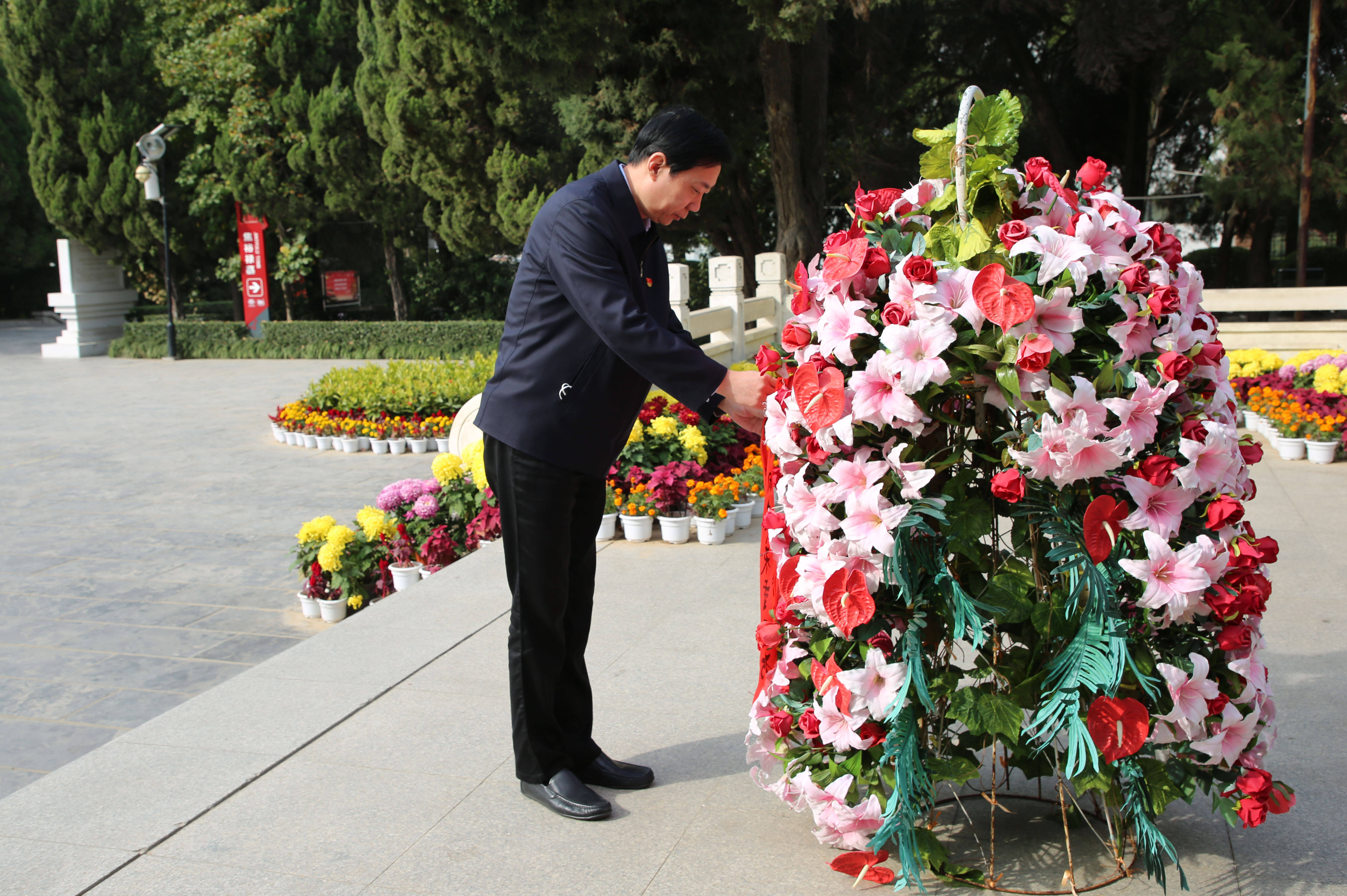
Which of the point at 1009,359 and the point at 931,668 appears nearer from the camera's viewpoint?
the point at 1009,359

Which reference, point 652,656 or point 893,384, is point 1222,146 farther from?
point 893,384

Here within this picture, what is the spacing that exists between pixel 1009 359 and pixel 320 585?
4.42m

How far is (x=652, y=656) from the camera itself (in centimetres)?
365

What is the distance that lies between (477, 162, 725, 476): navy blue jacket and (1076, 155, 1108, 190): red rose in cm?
86

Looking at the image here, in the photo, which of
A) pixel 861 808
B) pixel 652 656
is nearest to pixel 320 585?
pixel 652 656

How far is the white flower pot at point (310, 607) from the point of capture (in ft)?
17.8

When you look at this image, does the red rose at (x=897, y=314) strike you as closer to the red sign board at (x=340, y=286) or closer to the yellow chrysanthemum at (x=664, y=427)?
the yellow chrysanthemum at (x=664, y=427)

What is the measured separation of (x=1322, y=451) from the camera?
6910 mm

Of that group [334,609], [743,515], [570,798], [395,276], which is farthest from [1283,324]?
[395,276]

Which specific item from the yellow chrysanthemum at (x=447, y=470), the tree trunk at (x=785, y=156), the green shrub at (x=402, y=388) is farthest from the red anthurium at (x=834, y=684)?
the tree trunk at (x=785, y=156)

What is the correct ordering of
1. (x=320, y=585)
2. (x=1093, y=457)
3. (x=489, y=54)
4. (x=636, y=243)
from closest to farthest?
(x=1093, y=457), (x=636, y=243), (x=320, y=585), (x=489, y=54)

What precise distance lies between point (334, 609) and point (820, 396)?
4.05 meters

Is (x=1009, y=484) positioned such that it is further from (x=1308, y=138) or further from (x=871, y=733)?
(x=1308, y=138)

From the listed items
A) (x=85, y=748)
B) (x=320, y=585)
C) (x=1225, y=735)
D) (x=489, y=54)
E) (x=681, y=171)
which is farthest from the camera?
→ (x=489, y=54)
